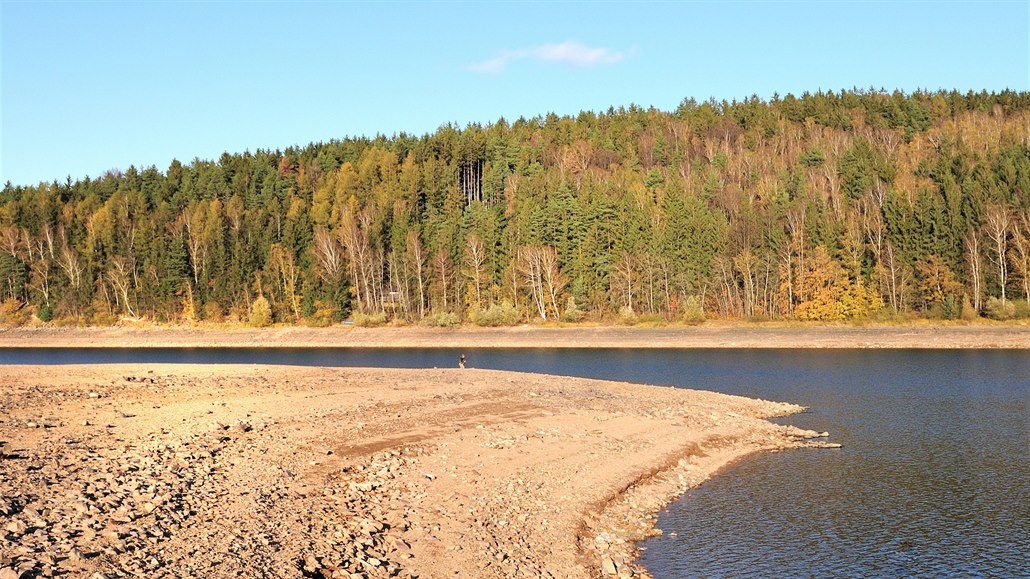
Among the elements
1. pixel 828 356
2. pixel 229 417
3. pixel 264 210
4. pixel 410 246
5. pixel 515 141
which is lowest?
pixel 828 356

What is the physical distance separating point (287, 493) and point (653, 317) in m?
74.0

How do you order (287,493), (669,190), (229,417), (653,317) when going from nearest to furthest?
1. (287,493)
2. (229,417)
3. (653,317)
4. (669,190)

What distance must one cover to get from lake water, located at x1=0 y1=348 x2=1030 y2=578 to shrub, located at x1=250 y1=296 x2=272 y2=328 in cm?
6562

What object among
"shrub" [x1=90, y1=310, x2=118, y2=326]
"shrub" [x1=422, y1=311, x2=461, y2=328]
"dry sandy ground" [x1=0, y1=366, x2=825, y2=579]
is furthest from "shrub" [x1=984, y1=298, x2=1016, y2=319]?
"shrub" [x1=90, y1=310, x2=118, y2=326]

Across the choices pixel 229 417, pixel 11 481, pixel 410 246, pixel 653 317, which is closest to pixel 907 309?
pixel 653 317

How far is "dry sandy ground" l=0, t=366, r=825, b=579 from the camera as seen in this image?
1242 centimetres

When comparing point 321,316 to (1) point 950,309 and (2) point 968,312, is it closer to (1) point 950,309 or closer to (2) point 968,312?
(1) point 950,309

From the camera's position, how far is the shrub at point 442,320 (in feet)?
307

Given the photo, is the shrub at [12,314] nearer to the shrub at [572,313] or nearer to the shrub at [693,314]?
the shrub at [572,313]

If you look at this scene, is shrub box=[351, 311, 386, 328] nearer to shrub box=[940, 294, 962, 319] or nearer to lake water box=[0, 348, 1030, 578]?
lake water box=[0, 348, 1030, 578]

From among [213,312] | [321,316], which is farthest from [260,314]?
[213,312]

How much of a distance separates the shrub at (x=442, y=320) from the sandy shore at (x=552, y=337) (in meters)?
1.91

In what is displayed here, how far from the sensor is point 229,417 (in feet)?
78.9

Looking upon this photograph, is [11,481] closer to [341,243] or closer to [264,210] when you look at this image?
[341,243]
